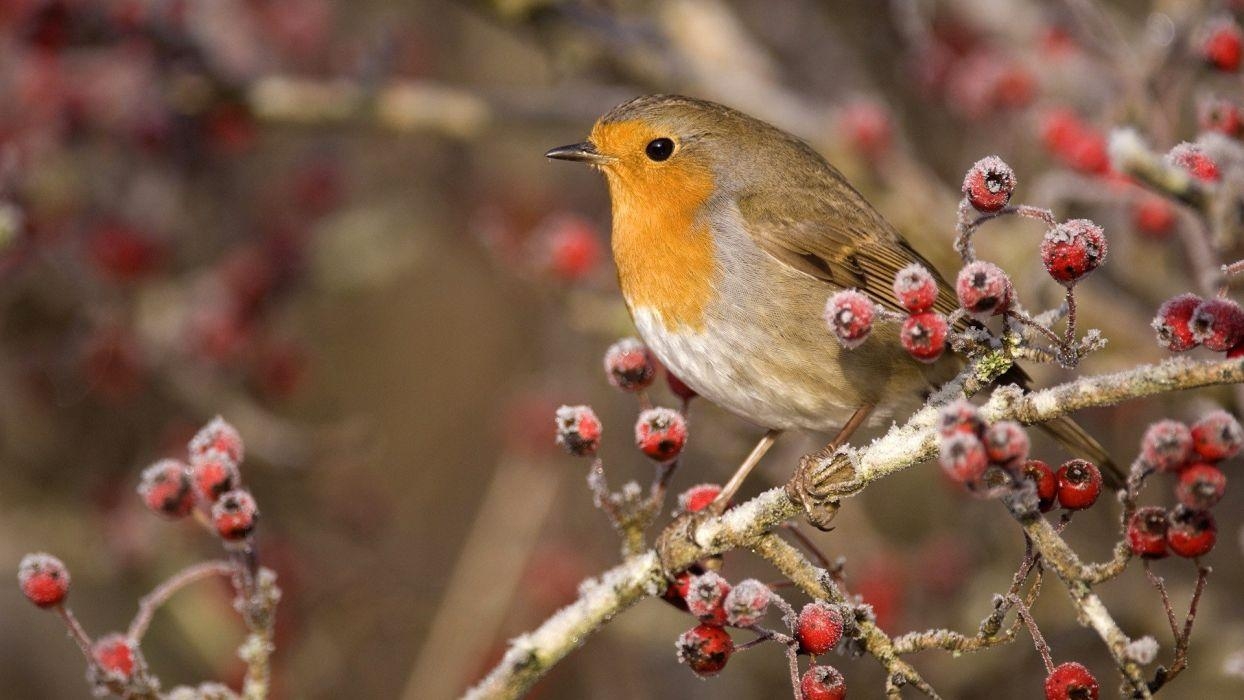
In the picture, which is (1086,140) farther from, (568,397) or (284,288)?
(284,288)

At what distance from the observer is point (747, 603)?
1646 millimetres

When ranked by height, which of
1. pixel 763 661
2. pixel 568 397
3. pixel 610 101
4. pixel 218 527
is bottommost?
pixel 218 527

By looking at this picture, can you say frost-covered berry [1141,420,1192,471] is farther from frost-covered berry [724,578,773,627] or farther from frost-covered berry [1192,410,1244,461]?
frost-covered berry [724,578,773,627]

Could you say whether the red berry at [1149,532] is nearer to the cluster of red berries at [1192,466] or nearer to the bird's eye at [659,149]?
the cluster of red berries at [1192,466]

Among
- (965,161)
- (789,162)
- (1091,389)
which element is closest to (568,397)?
(789,162)

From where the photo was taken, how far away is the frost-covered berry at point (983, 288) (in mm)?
1528

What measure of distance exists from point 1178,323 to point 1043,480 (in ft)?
0.85

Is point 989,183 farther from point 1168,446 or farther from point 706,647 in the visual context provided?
point 706,647

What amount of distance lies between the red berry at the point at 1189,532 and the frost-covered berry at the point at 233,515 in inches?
49.9

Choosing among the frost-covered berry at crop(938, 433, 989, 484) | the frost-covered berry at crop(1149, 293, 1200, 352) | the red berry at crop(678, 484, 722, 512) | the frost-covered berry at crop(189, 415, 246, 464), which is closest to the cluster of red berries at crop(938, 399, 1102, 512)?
the frost-covered berry at crop(938, 433, 989, 484)

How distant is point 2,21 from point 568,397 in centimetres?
212

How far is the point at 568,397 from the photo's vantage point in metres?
4.34

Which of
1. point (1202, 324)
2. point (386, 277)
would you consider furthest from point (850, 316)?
point (386, 277)

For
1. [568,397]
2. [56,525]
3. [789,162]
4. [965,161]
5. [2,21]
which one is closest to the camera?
[789,162]
